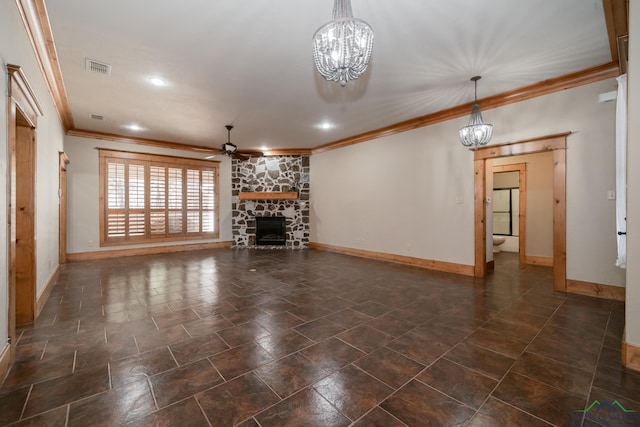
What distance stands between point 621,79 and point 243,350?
4.05 meters

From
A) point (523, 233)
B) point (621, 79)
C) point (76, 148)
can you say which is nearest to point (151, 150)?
point (76, 148)

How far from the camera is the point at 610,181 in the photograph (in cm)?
334

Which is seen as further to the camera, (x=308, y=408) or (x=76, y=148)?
(x=76, y=148)

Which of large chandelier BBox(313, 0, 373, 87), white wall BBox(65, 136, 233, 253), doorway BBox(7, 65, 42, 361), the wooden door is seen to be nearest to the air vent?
doorway BBox(7, 65, 42, 361)

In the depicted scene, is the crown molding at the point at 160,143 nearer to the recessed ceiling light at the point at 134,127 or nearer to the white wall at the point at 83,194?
the white wall at the point at 83,194

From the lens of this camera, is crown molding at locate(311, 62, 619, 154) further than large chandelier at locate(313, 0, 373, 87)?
→ Yes

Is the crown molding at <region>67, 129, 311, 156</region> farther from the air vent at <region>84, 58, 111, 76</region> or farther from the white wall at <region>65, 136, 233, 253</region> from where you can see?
the air vent at <region>84, 58, 111, 76</region>

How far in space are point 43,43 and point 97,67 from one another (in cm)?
53

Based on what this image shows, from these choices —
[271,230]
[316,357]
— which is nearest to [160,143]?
[271,230]

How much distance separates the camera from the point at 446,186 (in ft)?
16.0

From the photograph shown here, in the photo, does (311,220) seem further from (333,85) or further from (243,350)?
(243,350)

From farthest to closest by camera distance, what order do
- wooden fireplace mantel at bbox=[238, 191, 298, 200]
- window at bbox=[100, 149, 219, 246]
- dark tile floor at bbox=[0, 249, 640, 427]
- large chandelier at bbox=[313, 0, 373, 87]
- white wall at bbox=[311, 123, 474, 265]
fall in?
1. wooden fireplace mantel at bbox=[238, 191, 298, 200]
2. window at bbox=[100, 149, 219, 246]
3. white wall at bbox=[311, 123, 474, 265]
4. large chandelier at bbox=[313, 0, 373, 87]
5. dark tile floor at bbox=[0, 249, 640, 427]

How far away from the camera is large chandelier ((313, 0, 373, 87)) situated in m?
1.77

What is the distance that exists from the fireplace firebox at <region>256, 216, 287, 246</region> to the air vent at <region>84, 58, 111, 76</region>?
16.5 feet
